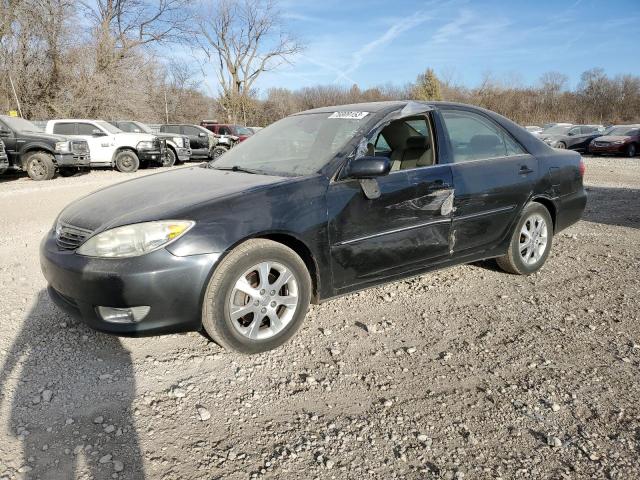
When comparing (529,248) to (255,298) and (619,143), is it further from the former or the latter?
(619,143)

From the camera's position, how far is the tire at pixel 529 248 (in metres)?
4.07

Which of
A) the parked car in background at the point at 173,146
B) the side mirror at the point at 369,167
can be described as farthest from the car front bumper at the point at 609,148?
the side mirror at the point at 369,167

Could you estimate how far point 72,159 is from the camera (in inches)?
485

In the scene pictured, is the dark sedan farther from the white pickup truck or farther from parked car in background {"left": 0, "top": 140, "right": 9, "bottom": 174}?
the white pickup truck

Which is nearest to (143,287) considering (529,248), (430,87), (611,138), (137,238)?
(137,238)

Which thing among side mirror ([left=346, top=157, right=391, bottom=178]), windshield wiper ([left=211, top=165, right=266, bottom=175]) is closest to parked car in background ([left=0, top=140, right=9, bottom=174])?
windshield wiper ([left=211, top=165, right=266, bottom=175])

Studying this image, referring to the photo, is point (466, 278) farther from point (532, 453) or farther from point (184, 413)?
point (184, 413)

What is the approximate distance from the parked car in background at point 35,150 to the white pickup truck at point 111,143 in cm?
141

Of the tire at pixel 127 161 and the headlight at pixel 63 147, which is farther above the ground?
the headlight at pixel 63 147

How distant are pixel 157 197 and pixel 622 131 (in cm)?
2401

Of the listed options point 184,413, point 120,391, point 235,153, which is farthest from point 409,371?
point 235,153

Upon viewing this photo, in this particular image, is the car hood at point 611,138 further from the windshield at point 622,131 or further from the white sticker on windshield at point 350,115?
the white sticker on windshield at point 350,115

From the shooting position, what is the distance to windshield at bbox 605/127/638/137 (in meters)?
20.6

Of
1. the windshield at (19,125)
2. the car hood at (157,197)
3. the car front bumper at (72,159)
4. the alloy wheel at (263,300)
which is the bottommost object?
the alloy wheel at (263,300)
